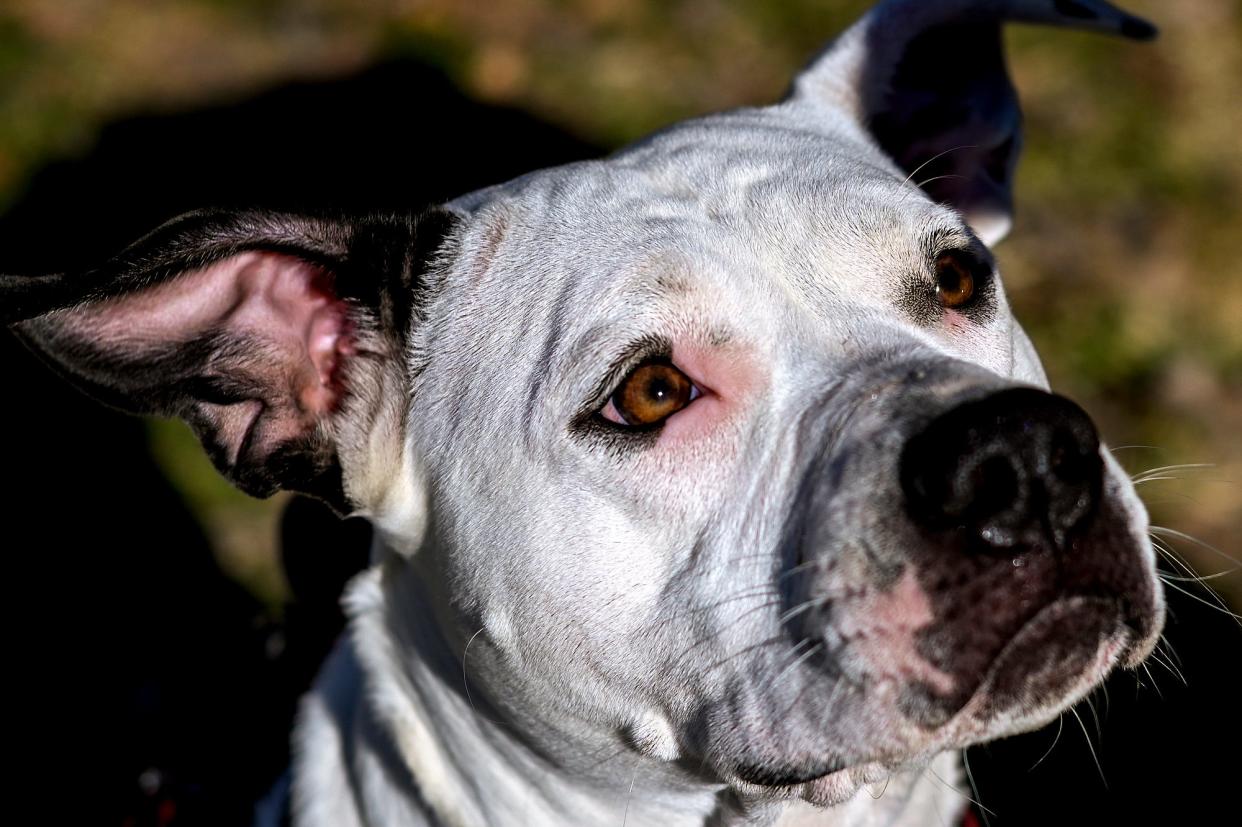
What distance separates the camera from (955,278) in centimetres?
288

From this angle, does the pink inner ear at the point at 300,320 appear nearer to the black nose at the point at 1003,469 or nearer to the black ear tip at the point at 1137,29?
the black nose at the point at 1003,469

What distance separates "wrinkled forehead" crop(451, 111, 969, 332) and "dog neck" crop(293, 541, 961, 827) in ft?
2.70

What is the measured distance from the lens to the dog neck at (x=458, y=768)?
2.86m

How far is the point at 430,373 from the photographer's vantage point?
298 cm

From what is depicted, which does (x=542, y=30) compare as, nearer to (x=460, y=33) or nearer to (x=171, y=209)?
(x=460, y=33)

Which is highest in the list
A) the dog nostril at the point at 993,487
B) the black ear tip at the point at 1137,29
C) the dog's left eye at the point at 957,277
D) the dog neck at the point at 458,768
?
the black ear tip at the point at 1137,29

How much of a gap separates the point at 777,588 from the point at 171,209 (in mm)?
5181

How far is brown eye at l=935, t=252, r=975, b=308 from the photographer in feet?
9.34

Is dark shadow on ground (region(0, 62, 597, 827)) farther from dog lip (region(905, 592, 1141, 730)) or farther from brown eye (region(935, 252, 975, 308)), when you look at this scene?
dog lip (region(905, 592, 1141, 730))

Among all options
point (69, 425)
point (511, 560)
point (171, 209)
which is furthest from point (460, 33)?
point (511, 560)

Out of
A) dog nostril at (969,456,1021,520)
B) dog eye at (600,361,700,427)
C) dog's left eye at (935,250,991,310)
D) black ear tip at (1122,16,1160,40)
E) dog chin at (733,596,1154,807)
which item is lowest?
dog chin at (733,596,1154,807)

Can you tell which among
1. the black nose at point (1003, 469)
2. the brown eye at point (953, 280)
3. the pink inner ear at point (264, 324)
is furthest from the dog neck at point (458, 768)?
the brown eye at point (953, 280)

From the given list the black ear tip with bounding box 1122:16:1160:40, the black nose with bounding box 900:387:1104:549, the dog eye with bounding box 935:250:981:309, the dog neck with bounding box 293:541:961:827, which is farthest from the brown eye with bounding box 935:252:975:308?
the dog neck with bounding box 293:541:961:827

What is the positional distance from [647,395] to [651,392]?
12 mm
